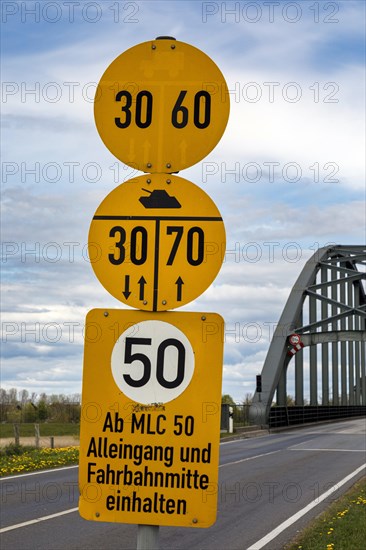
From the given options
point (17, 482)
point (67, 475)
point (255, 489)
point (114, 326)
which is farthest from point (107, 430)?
point (67, 475)

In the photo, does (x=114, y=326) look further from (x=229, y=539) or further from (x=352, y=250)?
(x=352, y=250)

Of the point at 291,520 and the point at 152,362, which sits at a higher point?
the point at 152,362

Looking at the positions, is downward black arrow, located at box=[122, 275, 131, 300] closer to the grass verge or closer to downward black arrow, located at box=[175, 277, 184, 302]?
downward black arrow, located at box=[175, 277, 184, 302]

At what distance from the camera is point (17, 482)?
16109mm

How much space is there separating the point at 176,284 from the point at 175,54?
986mm

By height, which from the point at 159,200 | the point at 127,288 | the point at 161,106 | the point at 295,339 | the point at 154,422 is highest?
the point at 295,339

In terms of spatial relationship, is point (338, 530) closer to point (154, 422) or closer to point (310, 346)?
point (154, 422)

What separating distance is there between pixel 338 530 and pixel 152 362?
7.94m

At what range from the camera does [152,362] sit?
313 centimetres

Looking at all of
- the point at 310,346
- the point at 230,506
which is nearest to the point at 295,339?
the point at 310,346

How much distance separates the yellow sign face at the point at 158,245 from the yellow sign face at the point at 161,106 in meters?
0.17

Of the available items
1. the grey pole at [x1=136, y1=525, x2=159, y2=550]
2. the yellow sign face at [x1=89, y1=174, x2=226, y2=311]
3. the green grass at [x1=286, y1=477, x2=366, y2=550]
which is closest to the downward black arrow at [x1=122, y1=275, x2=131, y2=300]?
the yellow sign face at [x1=89, y1=174, x2=226, y2=311]

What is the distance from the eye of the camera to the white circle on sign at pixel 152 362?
10.2ft

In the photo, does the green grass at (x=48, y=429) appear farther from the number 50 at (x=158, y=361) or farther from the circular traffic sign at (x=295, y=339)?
the number 50 at (x=158, y=361)
